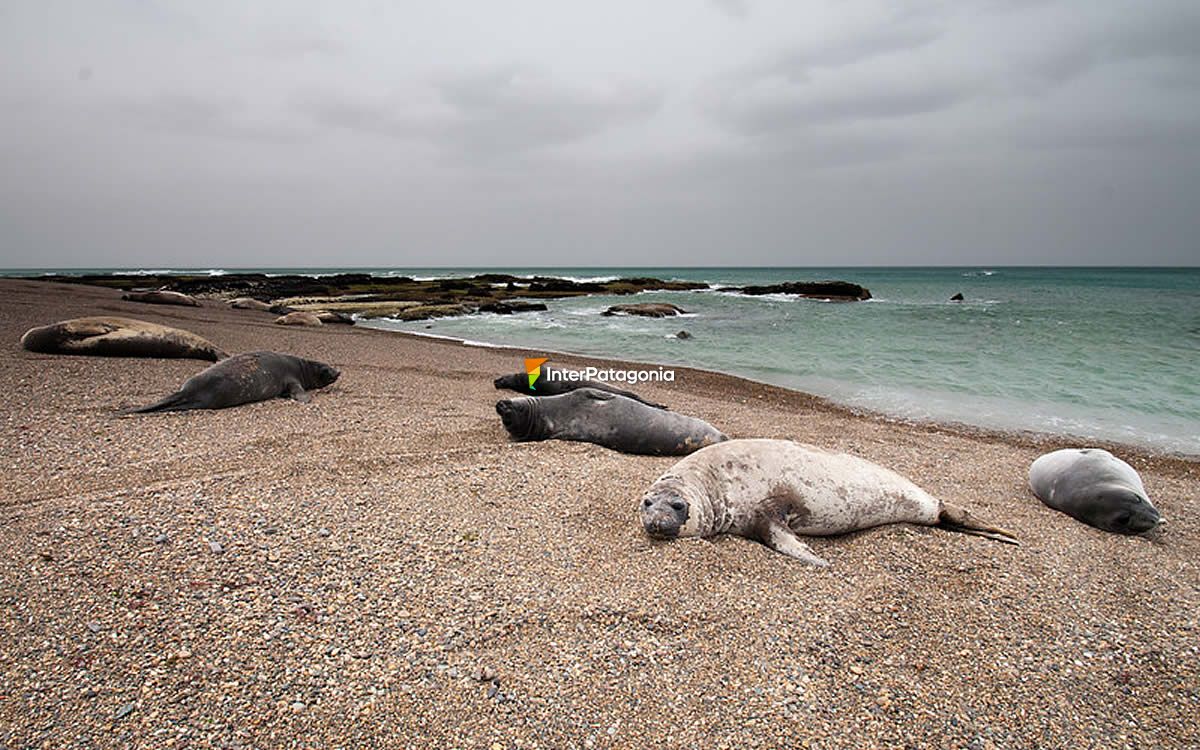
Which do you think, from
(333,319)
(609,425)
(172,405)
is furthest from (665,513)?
(333,319)

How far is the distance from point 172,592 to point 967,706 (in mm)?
4021

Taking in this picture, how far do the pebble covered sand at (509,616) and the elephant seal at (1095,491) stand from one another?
0.19 metres

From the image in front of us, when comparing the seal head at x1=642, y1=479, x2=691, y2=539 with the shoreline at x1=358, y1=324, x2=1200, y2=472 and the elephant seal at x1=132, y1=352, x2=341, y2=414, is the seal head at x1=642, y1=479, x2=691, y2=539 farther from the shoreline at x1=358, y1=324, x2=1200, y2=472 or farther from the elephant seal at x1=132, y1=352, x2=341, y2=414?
the shoreline at x1=358, y1=324, x2=1200, y2=472

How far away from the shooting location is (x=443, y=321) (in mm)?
27547

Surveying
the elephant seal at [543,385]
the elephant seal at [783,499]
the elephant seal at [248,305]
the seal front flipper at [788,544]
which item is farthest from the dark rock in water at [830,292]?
the seal front flipper at [788,544]

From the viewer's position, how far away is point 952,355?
18.1 metres

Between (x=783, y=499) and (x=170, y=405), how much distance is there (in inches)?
267

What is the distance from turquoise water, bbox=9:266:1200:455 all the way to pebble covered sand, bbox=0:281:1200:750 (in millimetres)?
6074

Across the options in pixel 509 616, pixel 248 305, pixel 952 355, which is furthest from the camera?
pixel 248 305

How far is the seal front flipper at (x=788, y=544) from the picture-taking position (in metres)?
4.22

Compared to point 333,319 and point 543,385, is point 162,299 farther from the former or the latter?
point 543,385

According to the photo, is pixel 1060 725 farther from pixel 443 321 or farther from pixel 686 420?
pixel 443 321

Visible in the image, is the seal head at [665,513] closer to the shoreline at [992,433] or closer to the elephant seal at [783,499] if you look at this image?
the elephant seal at [783,499]

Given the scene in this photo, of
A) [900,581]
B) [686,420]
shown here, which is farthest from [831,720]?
[686,420]
